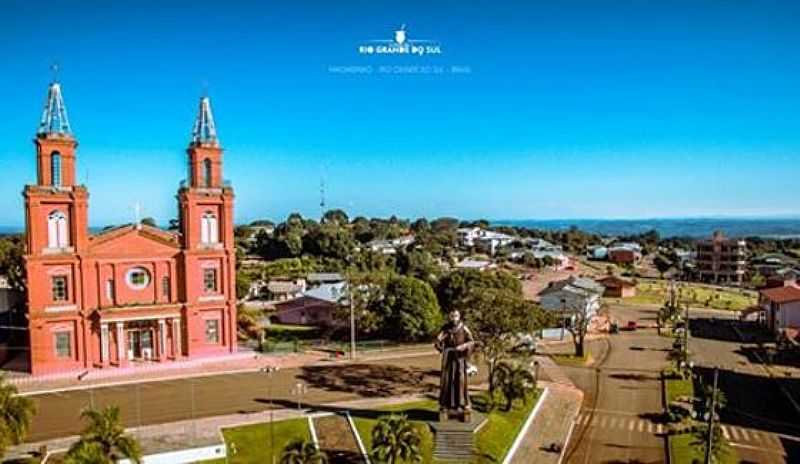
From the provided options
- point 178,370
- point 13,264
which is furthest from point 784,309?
point 13,264

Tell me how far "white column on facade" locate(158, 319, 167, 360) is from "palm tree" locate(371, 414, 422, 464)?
791 inches

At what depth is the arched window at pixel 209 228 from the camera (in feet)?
122

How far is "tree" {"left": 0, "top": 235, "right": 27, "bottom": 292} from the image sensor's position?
45.9 m

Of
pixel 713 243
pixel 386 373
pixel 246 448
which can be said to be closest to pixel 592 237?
pixel 713 243

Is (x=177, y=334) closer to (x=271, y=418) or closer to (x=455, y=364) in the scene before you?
(x=271, y=418)

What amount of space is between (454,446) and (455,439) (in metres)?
0.27

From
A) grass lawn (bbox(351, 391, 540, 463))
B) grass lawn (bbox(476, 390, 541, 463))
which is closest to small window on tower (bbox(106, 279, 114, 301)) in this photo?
grass lawn (bbox(351, 391, 540, 463))

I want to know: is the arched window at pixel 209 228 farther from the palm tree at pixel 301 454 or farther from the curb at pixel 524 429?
the palm tree at pixel 301 454

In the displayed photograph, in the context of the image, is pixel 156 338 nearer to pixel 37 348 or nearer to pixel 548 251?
pixel 37 348

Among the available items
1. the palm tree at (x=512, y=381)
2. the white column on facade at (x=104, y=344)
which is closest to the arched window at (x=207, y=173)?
the white column on facade at (x=104, y=344)

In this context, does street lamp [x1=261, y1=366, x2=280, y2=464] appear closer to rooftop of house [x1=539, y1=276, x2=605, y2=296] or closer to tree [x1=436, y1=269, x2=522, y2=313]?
tree [x1=436, y1=269, x2=522, y2=313]

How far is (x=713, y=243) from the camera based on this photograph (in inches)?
3752

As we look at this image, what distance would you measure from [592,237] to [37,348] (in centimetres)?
A: 16170

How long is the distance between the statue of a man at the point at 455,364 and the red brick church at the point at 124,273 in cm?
1792
